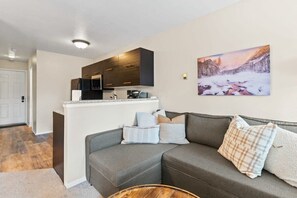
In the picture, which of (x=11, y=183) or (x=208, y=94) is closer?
(x=11, y=183)

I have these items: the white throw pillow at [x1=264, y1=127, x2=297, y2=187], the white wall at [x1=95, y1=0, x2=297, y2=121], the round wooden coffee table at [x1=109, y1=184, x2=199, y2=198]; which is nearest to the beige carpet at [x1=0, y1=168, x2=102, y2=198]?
the round wooden coffee table at [x1=109, y1=184, x2=199, y2=198]

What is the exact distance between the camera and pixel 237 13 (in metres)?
2.11

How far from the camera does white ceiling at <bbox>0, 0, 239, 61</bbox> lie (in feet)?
7.03

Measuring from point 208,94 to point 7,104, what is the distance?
6.62 meters

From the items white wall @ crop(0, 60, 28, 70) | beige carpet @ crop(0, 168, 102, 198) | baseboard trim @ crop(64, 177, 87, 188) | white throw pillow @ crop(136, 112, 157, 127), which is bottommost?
beige carpet @ crop(0, 168, 102, 198)

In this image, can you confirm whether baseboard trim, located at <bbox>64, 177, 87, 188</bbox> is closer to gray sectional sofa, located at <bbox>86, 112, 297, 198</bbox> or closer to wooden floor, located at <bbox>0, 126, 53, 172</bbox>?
gray sectional sofa, located at <bbox>86, 112, 297, 198</bbox>

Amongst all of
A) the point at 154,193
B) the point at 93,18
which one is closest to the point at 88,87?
the point at 93,18

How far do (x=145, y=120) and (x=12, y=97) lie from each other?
570 centimetres

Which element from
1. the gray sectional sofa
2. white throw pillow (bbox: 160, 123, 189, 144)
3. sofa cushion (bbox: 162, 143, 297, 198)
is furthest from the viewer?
white throw pillow (bbox: 160, 123, 189, 144)

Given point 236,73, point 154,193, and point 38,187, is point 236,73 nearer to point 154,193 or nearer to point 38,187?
point 154,193

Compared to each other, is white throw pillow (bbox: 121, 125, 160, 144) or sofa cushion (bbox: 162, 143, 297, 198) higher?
white throw pillow (bbox: 121, 125, 160, 144)

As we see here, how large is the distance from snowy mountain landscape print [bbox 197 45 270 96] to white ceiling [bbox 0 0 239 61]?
74cm

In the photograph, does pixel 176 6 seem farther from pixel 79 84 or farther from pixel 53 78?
pixel 53 78

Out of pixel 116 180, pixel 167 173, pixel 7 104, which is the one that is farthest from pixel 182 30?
pixel 7 104
